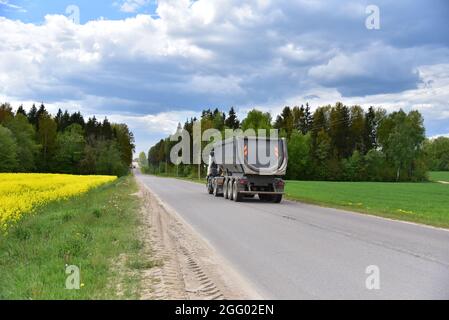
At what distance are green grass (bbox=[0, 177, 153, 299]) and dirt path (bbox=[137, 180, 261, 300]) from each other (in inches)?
13.4

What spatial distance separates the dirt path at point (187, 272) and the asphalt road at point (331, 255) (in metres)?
0.27

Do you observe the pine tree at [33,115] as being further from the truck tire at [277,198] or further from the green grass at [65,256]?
the green grass at [65,256]

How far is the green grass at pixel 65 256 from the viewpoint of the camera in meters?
6.21

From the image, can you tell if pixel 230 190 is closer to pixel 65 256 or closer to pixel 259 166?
pixel 259 166

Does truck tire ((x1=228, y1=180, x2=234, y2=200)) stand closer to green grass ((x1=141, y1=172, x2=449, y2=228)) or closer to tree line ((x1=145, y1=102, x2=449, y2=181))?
green grass ((x1=141, y1=172, x2=449, y2=228))

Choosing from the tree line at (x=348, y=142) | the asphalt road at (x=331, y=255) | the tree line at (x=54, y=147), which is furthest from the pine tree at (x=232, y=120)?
the asphalt road at (x=331, y=255)

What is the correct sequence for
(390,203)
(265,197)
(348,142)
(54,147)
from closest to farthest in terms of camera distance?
(390,203) < (265,197) < (54,147) < (348,142)

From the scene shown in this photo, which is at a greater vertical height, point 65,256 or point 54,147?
point 54,147

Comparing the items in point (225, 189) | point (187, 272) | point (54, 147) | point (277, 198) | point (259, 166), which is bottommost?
point (187, 272)

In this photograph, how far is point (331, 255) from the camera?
9109 mm

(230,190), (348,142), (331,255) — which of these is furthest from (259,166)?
(348,142)

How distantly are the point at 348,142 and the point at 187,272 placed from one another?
104 meters
